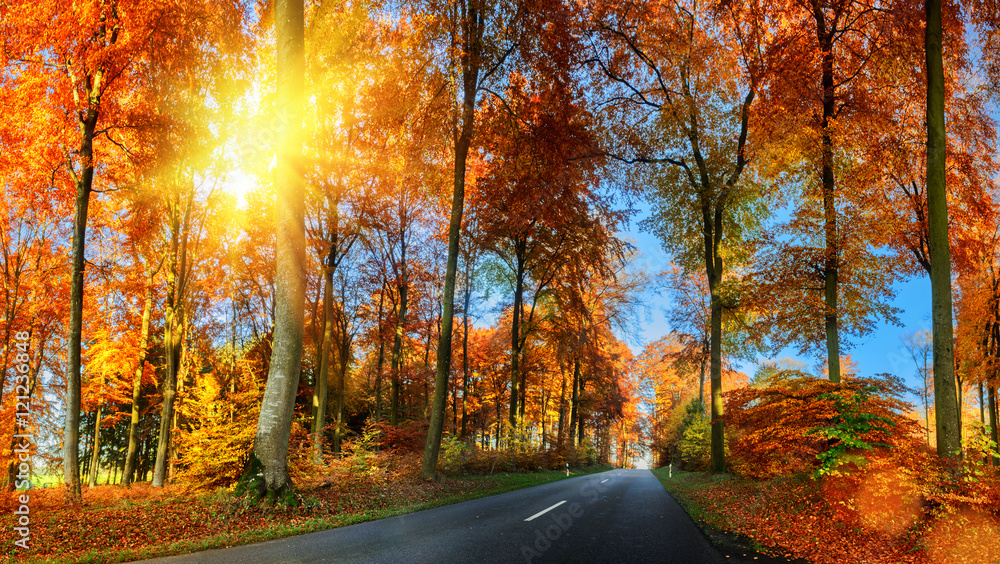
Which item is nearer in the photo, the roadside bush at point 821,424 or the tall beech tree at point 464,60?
the roadside bush at point 821,424

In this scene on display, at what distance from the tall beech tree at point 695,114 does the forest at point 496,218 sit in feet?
0.42

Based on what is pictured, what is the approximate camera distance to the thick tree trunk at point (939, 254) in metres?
7.20

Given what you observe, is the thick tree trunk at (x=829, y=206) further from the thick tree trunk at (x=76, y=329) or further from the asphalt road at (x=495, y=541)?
the thick tree trunk at (x=76, y=329)

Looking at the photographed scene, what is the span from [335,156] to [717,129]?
14.5 meters

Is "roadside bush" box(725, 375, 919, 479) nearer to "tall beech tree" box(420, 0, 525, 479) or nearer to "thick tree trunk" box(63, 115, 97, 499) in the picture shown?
"tall beech tree" box(420, 0, 525, 479)

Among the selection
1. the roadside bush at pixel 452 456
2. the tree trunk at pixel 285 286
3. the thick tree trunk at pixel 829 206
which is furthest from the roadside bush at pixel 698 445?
the tree trunk at pixel 285 286

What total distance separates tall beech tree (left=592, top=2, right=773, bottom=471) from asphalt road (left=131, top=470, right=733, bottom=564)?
958cm

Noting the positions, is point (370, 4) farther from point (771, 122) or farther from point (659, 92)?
point (771, 122)

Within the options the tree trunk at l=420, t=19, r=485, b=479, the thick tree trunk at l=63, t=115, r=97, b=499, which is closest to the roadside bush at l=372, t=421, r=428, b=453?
the tree trunk at l=420, t=19, r=485, b=479

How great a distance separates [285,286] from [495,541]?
18.7ft

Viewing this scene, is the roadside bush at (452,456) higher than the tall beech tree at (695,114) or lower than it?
lower

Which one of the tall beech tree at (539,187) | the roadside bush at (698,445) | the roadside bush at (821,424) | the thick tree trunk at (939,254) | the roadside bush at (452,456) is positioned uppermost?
the tall beech tree at (539,187)

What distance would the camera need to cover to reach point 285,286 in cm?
827

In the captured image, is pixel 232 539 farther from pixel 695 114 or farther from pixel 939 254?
pixel 695 114
